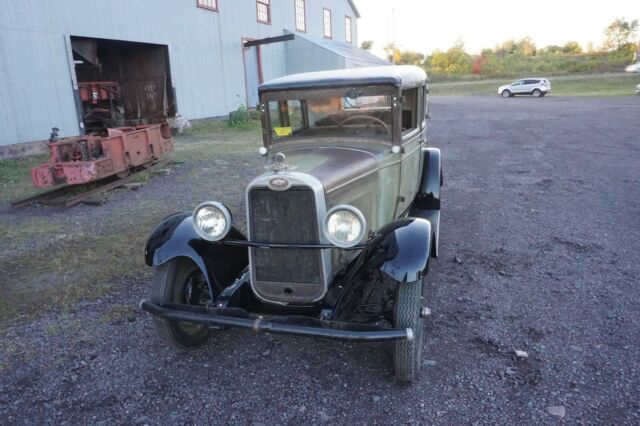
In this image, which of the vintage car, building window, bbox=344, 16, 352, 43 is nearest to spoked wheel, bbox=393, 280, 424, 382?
the vintage car

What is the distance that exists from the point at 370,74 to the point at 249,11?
16628mm

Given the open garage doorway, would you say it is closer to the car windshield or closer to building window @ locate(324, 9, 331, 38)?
the car windshield

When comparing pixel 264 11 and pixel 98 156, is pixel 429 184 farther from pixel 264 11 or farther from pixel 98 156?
pixel 264 11

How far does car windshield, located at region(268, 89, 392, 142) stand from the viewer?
359cm

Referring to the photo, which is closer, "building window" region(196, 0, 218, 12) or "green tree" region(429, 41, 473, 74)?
"building window" region(196, 0, 218, 12)

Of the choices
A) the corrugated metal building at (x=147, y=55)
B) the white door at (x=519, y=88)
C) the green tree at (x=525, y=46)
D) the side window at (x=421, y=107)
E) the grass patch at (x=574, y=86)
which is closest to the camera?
the side window at (x=421, y=107)

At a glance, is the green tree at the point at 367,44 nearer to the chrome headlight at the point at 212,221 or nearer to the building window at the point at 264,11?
the building window at the point at 264,11

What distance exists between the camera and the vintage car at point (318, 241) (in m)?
2.65

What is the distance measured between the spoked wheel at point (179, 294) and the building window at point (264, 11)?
58.7 feet

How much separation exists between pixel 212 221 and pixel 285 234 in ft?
1.64

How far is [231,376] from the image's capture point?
2.89 metres

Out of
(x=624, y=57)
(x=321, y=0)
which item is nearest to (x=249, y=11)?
(x=321, y=0)

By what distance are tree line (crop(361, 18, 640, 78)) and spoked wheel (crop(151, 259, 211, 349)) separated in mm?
42262

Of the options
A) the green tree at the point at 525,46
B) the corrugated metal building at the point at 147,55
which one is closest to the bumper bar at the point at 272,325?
the corrugated metal building at the point at 147,55
